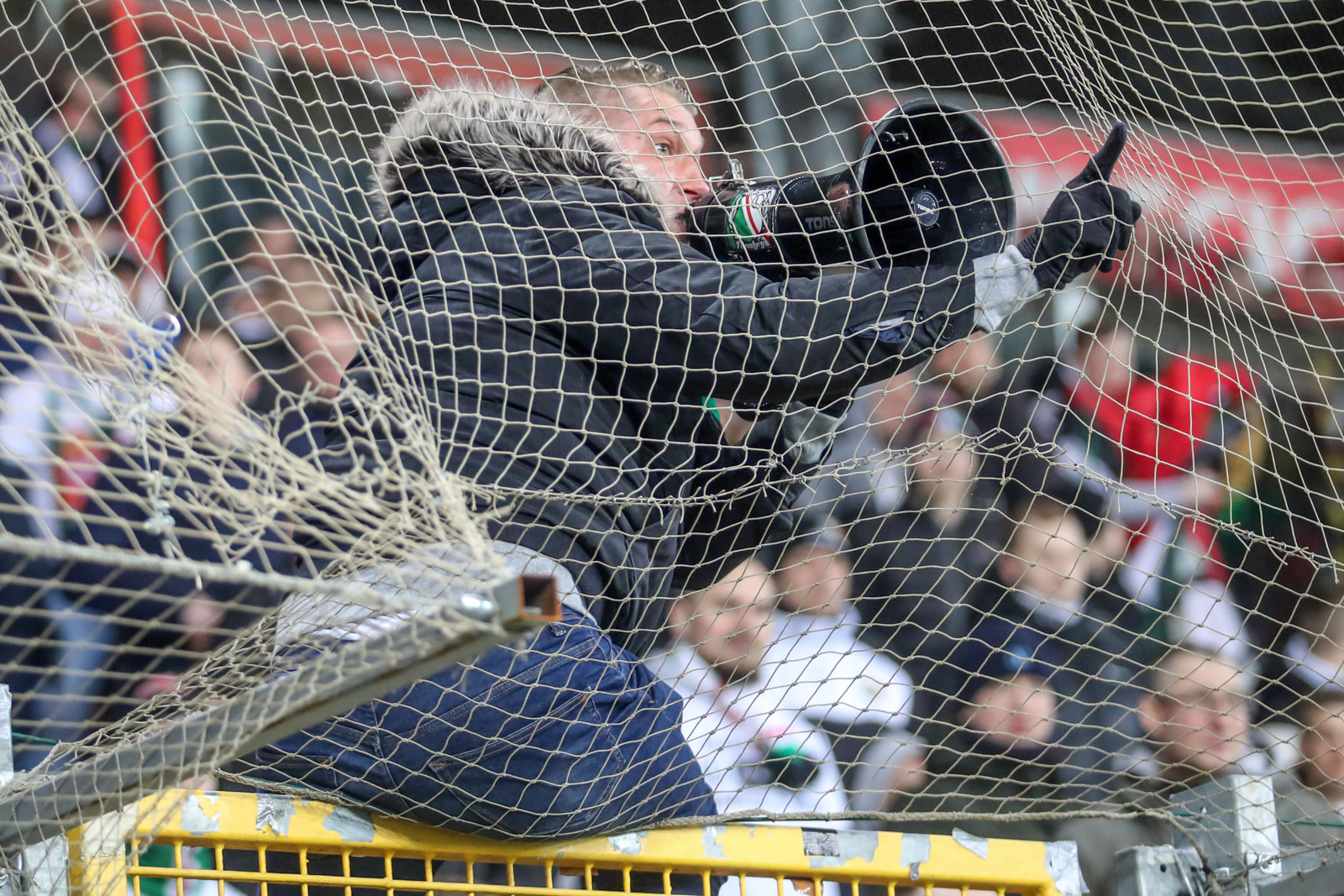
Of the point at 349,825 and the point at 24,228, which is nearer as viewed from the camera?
the point at 24,228

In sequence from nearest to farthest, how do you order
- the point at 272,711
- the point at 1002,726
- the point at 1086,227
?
the point at 272,711 < the point at 1086,227 < the point at 1002,726

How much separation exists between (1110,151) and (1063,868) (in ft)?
2.79

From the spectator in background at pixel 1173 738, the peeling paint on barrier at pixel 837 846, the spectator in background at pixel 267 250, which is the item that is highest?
the spectator in background at pixel 267 250

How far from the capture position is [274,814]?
1645 millimetres

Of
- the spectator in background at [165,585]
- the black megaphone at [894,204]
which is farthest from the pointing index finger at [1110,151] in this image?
the spectator in background at [165,585]

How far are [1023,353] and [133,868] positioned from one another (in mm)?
1711

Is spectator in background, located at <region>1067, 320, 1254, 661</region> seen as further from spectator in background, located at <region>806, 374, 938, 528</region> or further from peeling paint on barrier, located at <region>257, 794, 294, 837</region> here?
peeling paint on barrier, located at <region>257, 794, 294, 837</region>

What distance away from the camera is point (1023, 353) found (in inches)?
107

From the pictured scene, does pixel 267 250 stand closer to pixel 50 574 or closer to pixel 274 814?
pixel 50 574

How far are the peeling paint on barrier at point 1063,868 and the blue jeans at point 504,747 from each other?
1.69 ft

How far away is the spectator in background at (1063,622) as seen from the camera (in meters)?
2.76

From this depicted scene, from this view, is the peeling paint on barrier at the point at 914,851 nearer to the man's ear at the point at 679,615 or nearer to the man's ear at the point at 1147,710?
the man's ear at the point at 679,615

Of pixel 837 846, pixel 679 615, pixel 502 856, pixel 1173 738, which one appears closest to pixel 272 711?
pixel 502 856

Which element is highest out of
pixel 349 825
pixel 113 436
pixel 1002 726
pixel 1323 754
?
pixel 113 436
